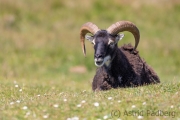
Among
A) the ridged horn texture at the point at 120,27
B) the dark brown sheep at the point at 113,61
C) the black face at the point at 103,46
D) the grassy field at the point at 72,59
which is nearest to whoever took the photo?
the grassy field at the point at 72,59

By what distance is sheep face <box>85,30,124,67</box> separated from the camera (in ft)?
54.8

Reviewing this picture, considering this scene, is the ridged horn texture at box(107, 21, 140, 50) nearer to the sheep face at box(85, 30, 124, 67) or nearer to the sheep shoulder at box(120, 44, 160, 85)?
the sheep face at box(85, 30, 124, 67)

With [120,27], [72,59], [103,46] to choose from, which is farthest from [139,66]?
[72,59]

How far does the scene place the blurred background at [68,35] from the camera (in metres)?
33.7

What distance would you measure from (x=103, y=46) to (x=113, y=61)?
0.97 metres

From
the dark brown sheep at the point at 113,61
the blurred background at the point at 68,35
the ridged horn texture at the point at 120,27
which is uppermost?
the blurred background at the point at 68,35

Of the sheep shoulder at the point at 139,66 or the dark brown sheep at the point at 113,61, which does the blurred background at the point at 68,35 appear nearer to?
the sheep shoulder at the point at 139,66

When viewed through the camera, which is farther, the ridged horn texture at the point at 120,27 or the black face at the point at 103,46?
the ridged horn texture at the point at 120,27

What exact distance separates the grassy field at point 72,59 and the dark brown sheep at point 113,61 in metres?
0.91

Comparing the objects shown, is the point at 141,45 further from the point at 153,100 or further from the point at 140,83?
the point at 153,100

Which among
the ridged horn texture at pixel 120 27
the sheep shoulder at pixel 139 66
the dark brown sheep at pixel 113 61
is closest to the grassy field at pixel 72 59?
the sheep shoulder at pixel 139 66

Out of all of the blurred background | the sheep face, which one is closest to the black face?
the sheep face

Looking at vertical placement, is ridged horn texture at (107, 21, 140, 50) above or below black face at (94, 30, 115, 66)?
above

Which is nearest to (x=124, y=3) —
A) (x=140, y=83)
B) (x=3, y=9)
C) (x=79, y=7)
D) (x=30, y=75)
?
(x=79, y=7)
